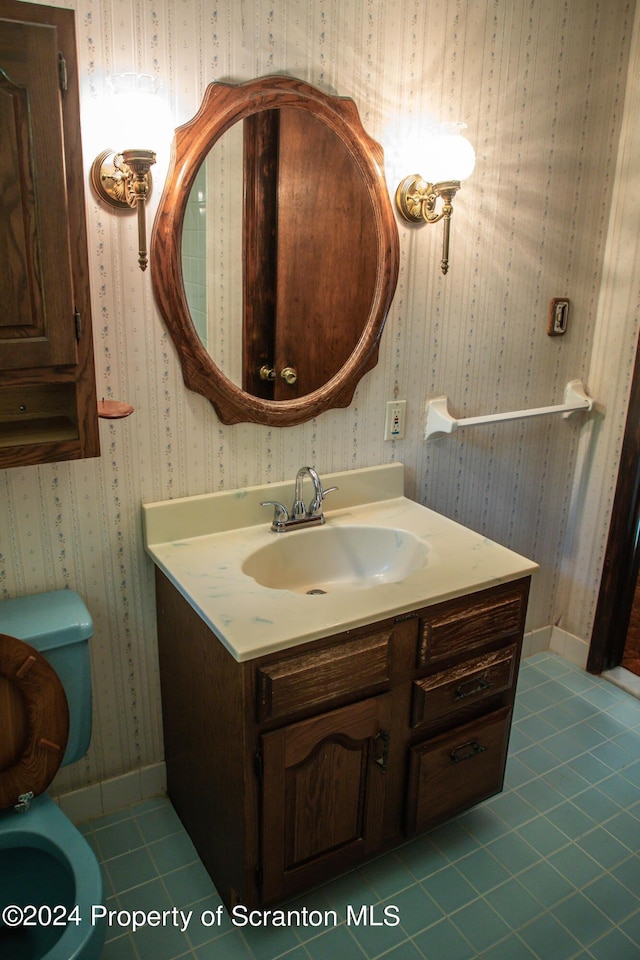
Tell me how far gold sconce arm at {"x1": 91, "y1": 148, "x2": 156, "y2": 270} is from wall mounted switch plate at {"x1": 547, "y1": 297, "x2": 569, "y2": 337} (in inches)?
54.0

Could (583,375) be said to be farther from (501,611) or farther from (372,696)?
(372,696)

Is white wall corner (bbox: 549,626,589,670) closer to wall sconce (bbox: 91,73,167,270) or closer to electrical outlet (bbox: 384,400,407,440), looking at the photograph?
electrical outlet (bbox: 384,400,407,440)

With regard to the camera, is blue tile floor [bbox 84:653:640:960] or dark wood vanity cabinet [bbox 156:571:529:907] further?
blue tile floor [bbox 84:653:640:960]

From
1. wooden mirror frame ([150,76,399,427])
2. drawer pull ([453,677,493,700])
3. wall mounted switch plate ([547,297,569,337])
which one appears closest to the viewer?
wooden mirror frame ([150,76,399,427])

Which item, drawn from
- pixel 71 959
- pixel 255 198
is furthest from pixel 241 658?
pixel 255 198

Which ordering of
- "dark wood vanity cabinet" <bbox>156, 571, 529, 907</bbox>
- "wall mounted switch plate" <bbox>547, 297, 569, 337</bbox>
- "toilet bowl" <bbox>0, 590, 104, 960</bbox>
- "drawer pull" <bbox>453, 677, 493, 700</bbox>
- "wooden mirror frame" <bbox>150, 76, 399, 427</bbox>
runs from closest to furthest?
1. "toilet bowl" <bbox>0, 590, 104, 960</bbox>
2. "dark wood vanity cabinet" <bbox>156, 571, 529, 907</bbox>
3. "wooden mirror frame" <bbox>150, 76, 399, 427</bbox>
4. "drawer pull" <bbox>453, 677, 493, 700</bbox>
5. "wall mounted switch plate" <bbox>547, 297, 569, 337</bbox>

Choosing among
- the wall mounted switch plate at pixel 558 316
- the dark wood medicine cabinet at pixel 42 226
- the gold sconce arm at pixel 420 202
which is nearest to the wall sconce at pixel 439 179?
the gold sconce arm at pixel 420 202

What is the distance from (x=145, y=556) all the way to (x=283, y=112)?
1112mm

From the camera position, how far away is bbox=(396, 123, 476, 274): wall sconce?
5.87 feet

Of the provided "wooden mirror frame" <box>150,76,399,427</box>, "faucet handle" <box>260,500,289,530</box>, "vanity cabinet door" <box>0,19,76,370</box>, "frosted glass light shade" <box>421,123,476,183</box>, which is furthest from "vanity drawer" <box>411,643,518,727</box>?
"frosted glass light shade" <box>421,123,476,183</box>

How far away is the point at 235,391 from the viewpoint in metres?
1.78

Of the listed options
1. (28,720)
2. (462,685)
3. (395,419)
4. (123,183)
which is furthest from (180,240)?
(462,685)

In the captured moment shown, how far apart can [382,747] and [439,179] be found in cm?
138

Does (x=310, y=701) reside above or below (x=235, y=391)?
below
